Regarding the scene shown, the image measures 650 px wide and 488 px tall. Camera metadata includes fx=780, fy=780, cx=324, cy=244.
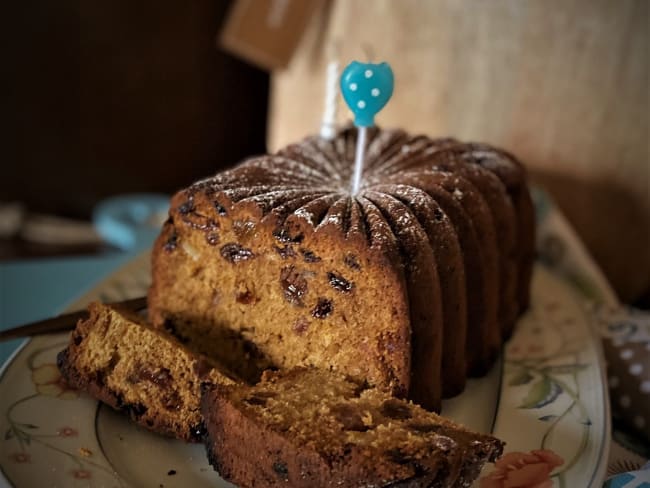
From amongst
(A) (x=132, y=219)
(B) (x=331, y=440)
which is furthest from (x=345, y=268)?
(A) (x=132, y=219)

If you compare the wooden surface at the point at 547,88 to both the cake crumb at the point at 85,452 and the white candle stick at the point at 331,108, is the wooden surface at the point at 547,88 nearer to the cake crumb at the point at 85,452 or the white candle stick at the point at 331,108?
the white candle stick at the point at 331,108

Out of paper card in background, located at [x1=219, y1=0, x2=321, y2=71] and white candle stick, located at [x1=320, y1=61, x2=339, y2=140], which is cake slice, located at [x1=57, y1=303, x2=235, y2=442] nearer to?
white candle stick, located at [x1=320, y1=61, x2=339, y2=140]

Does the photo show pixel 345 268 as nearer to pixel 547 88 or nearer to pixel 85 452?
pixel 85 452

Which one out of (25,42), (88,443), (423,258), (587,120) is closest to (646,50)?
(587,120)

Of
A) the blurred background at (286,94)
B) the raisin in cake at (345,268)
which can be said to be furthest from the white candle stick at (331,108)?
the blurred background at (286,94)

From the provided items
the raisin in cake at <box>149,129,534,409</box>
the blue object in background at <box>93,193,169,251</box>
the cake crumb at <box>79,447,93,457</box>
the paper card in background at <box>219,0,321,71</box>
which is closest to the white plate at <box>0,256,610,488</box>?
the cake crumb at <box>79,447,93,457</box>

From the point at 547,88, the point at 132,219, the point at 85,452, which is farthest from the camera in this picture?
the point at 132,219

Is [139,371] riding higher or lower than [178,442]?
higher
